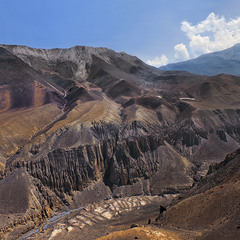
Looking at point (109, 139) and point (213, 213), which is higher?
point (109, 139)

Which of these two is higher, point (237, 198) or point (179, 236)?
point (237, 198)

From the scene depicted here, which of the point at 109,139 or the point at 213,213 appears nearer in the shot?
the point at 213,213

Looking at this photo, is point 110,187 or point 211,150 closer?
point 110,187

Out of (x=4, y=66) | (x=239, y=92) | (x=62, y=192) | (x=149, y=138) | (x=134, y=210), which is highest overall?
(x=4, y=66)

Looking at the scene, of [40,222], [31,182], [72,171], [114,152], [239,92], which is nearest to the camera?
[40,222]

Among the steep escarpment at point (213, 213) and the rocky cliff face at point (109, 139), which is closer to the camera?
the steep escarpment at point (213, 213)

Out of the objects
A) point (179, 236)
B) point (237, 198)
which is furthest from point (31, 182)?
point (237, 198)

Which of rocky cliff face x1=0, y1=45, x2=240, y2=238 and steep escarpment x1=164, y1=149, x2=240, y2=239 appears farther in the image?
rocky cliff face x1=0, y1=45, x2=240, y2=238

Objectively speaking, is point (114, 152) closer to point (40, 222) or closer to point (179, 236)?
point (40, 222)
